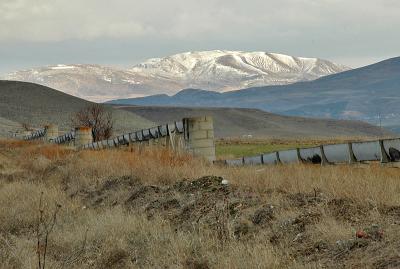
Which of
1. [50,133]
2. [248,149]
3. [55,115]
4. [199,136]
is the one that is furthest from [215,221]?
[55,115]

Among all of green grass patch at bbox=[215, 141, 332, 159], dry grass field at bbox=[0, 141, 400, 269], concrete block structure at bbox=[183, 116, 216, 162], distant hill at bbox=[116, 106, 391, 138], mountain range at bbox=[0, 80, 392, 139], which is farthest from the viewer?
distant hill at bbox=[116, 106, 391, 138]

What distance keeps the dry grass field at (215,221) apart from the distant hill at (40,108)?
6406 centimetres

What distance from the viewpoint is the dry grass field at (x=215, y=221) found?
6.29 m

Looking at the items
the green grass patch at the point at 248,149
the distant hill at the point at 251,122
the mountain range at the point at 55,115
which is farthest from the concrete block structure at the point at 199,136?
the distant hill at the point at 251,122

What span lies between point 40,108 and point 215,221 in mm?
90507

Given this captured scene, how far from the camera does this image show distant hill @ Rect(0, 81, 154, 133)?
84.9 meters

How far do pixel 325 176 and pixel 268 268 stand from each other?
4.40m

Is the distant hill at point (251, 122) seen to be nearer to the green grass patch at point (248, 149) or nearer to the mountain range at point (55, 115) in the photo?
the mountain range at point (55, 115)

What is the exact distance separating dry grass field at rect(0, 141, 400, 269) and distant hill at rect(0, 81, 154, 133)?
210 ft

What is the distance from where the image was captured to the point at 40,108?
311 ft

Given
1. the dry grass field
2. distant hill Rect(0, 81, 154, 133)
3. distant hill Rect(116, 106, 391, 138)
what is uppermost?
the dry grass field

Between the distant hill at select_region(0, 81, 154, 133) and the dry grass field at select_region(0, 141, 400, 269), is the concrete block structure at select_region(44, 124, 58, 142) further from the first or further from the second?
the dry grass field at select_region(0, 141, 400, 269)

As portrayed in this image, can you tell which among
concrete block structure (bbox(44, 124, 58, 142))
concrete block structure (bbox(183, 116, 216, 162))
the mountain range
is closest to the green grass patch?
concrete block structure (bbox(183, 116, 216, 162))

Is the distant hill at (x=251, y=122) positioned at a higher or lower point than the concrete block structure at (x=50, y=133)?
lower
